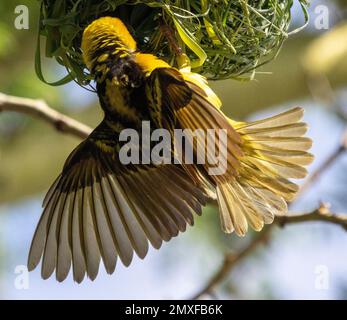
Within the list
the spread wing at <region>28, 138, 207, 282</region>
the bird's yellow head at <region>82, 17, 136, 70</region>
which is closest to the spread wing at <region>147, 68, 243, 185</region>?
Answer: the bird's yellow head at <region>82, 17, 136, 70</region>

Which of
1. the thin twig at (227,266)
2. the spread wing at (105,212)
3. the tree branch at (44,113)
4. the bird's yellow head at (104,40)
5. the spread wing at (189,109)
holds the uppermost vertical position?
the bird's yellow head at (104,40)

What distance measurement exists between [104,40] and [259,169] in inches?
18.9

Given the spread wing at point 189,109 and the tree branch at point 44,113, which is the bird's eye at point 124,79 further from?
the tree branch at point 44,113

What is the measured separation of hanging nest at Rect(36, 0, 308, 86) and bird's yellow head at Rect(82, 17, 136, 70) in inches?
1.3

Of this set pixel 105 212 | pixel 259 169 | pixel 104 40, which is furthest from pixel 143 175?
pixel 104 40

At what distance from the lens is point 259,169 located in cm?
233

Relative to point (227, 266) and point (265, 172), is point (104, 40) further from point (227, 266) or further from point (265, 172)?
point (227, 266)

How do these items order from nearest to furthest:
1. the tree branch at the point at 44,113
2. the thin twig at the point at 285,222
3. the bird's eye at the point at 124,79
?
the bird's eye at the point at 124,79
the thin twig at the point at 285,222
the tree branch at the point at 44,113

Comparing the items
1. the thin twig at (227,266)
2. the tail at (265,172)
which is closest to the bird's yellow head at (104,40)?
the tail at (265,172)

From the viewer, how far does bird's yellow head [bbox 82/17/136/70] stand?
220 cm

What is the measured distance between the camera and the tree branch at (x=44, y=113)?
2.66 metres

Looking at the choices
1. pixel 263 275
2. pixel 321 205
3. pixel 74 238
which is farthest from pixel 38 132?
pixel 321 205

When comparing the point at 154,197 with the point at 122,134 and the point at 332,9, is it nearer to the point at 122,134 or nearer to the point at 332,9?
the point at 122,134

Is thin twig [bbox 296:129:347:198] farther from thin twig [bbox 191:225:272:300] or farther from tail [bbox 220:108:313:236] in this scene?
tail [bbox 220:108:313:236]
